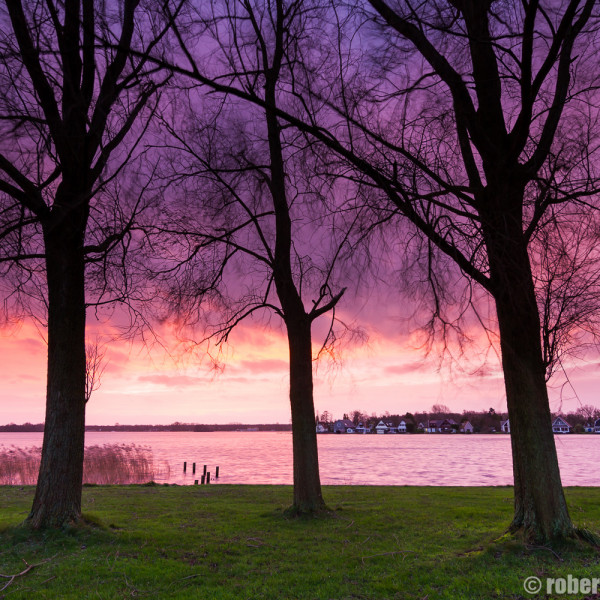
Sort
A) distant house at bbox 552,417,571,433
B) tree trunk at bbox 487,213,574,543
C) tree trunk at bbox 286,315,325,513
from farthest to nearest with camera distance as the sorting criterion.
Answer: distant house at bbox 552,417,571,433 → tree trunk at bbox 286,315,325,513 → tree trunk at bbox 487,213,574,543

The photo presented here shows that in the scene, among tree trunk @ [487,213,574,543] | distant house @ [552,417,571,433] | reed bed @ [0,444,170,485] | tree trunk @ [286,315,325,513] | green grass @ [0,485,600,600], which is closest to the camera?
green grass @ [0,485,600,600]

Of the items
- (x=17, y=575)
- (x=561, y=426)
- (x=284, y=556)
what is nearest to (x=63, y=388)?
(x=17, y=575)

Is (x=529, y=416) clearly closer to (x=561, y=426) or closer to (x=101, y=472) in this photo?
(x=101, y=472)

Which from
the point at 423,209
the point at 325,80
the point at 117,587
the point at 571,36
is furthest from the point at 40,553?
the point at 571,36

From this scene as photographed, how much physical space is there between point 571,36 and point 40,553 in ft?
33.6

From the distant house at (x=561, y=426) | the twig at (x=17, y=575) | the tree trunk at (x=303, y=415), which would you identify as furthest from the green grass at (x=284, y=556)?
the distant house at (x=561, y=426)

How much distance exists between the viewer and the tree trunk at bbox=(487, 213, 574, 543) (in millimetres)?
7156

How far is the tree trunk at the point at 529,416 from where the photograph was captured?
7156 mm

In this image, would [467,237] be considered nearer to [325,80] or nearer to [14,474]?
[325,80]

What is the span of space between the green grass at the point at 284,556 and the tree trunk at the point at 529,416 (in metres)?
0.42

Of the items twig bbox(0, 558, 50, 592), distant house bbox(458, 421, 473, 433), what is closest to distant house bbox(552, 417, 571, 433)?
distant house bbox(458, 421, 473, 433)

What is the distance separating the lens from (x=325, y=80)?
7738mm

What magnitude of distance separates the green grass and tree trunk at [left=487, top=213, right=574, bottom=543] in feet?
1.39

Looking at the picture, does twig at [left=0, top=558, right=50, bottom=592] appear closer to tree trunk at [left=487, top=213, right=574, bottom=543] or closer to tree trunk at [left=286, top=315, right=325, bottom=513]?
tree trunk at [left=286, top=315, right=325, bottom=513]
